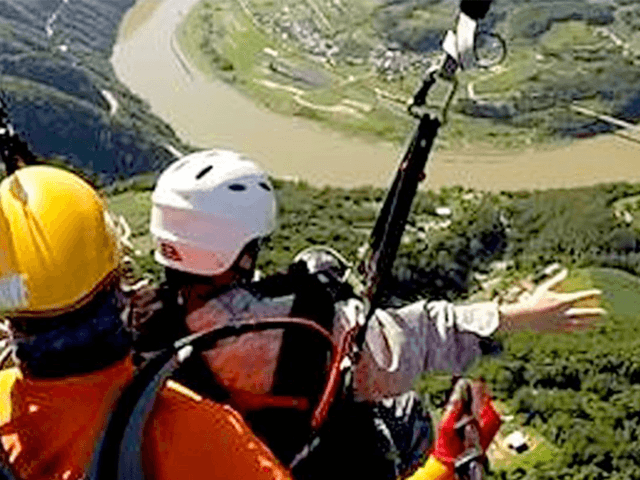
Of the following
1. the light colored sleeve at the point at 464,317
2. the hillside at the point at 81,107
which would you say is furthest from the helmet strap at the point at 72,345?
the hillside at the point at 81,107

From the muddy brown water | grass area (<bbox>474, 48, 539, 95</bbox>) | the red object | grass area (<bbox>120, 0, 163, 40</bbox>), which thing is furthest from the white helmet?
grass area (<bbox>120, 0, 163, 40</bbox>)

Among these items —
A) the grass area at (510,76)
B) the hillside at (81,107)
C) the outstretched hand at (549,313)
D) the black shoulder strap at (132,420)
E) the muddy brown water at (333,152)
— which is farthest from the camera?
the grass area at (510,76)

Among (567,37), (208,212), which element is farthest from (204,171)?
(567,37)

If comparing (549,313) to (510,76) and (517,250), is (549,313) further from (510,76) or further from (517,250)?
(510,76)

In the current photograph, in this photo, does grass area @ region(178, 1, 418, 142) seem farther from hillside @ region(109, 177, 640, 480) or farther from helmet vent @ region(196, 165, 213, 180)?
helmet vent @ region(196, 165, 213, 180)

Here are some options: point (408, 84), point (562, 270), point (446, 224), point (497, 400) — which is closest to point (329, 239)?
point (446, 224)

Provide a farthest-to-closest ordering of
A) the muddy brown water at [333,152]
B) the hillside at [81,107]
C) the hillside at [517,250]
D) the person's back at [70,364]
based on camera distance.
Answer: the hillside at [81,107]
the muddy brown water at [333,152]
the hillside at [517,250]
the person's back at [70,364]

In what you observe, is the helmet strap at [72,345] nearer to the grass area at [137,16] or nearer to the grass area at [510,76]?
the grass area at [510,76]
